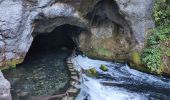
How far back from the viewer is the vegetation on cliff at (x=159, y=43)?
53.1 feet

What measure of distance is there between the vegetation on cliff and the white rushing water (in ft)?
2.20

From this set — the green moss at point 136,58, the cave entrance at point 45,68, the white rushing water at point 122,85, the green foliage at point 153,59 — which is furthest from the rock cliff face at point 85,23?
the white rushing water at point 122,85

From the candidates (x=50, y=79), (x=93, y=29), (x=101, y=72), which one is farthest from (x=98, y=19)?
(x=50, y=79)

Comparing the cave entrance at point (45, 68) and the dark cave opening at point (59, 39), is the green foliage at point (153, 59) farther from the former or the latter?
the dark cave opening at point (59, 39)

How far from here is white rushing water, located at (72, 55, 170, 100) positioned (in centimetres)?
1327

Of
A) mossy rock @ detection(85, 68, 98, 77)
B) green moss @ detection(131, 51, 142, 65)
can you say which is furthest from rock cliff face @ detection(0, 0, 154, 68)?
mossy rock @ detection(85, 68, 98, 77)

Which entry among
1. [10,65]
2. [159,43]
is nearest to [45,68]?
[10,65]

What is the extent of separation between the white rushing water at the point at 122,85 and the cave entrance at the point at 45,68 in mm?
992

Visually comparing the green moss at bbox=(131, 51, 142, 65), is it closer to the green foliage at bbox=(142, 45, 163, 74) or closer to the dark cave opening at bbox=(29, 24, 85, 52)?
the green foliage at bbox=(142, 45, 163, 74)

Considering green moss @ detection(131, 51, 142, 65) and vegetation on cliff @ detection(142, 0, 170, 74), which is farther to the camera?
green moss @ detection(131, 51, 142, 65)

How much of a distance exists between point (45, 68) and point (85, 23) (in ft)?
13.2

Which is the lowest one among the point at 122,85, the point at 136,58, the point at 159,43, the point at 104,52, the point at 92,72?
the point at 122,85

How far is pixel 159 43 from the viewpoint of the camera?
1683cm

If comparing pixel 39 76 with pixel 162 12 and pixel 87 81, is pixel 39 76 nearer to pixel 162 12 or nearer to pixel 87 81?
pixel 87 81
